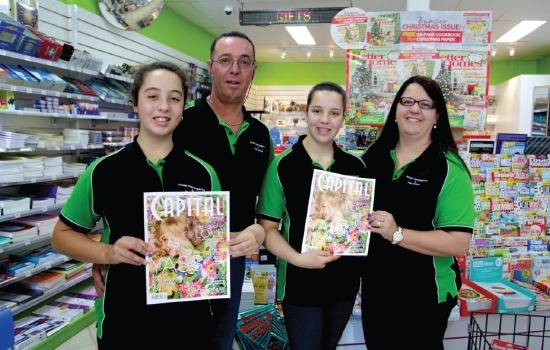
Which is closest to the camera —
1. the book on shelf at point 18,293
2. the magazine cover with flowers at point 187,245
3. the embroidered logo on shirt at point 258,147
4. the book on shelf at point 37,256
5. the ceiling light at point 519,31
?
the magazine cover with flowers at point 187,245

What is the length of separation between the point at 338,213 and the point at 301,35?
787 cm

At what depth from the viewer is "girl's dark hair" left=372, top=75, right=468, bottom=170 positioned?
1.79 meters

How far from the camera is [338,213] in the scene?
5.49 ft

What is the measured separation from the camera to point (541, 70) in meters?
11.1

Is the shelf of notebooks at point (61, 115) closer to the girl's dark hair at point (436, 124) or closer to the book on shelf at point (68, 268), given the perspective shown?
the book on shelf at point (68, 268)

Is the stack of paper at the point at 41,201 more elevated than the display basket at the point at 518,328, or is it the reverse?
the stack of paper at the point at 41,201

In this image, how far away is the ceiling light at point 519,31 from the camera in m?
7.78

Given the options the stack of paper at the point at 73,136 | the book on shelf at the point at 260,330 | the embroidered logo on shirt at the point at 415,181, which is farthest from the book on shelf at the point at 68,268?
the embroidered logo on shirt at the point at 415,181

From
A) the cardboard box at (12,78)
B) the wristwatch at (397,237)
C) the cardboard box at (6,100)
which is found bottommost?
the wristwatch at (397,237)

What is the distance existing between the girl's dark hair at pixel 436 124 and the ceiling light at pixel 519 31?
300 inches

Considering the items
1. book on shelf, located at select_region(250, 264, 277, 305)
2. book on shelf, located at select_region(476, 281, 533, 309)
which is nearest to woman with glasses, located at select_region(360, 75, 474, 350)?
book on shelf, located at select_region(250, 264, 277, 305)

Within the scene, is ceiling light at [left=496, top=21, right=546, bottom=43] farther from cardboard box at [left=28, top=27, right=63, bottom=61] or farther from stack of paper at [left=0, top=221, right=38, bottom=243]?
stack of paper at [left=0, top=221, right=38, bottom=243]

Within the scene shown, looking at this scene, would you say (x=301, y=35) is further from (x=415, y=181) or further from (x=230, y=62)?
(x=415, y=181)

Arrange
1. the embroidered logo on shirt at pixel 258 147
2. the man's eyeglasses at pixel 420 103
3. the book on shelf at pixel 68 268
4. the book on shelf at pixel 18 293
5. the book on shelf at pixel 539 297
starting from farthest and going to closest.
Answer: the book on shelf at pixel 68 268, the book on shelf at pixel 18 293, the book on shelf at pixel 539 297, the embroidered logo on shirt at pixel 258 147, the man's eyeglasses at pixel 420 103
